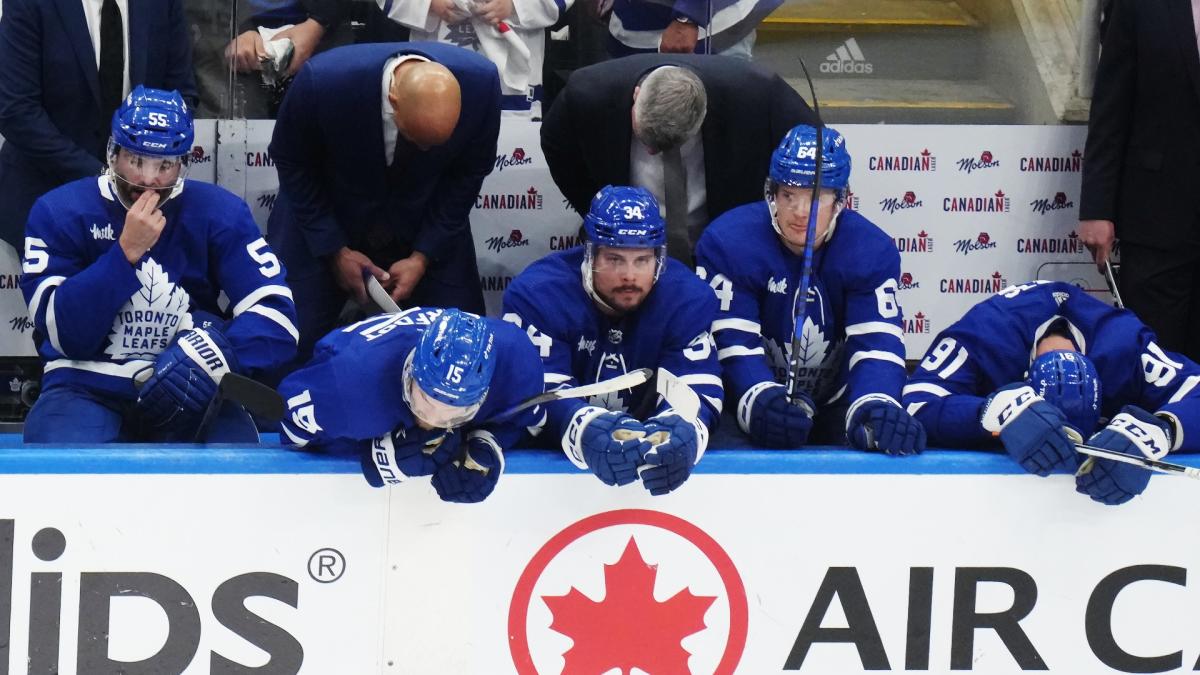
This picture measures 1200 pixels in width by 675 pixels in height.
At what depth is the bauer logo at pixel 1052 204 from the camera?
16.7 feet

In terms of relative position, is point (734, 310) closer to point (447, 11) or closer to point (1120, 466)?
point (1120, 466)

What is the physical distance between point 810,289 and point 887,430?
642 millimetres

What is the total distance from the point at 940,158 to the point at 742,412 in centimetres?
180

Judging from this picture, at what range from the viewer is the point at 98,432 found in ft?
12.1

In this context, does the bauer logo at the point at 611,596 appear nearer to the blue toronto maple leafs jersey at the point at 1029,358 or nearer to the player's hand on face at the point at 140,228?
the blue toronto maple leafs jersey at the point at 1029,358

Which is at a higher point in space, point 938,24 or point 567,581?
point 938,24

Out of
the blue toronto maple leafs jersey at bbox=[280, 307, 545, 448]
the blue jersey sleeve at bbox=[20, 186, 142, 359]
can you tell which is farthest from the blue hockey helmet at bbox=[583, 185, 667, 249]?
the blue jersey sleeve at bbox=[20, 186, 142, 359]

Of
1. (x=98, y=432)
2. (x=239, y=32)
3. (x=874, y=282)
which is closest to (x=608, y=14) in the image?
(x=239, y=32)

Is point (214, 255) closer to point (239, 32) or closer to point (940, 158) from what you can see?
point (239, 32)

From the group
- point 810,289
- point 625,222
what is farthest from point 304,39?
point 810,289

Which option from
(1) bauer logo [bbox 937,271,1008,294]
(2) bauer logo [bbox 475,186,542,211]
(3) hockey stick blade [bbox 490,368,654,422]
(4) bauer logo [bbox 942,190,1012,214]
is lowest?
(1) bauer logo [bbox 937,271,1008,294]

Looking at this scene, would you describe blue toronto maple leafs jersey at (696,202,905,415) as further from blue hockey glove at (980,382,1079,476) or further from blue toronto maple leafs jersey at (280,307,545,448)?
blue toronto maple leafs jersey at (280,307,545,448)

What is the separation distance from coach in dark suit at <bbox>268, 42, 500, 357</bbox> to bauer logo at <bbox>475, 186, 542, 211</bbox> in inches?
17.9

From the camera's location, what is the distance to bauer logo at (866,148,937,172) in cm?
505
